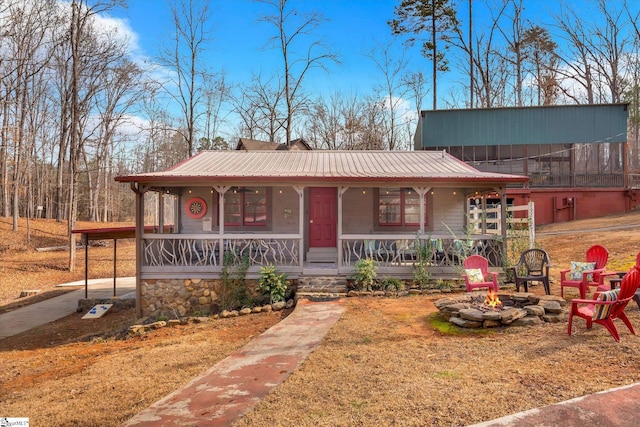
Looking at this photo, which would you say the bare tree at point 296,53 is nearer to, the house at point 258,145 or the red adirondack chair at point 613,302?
the house at point 258,145

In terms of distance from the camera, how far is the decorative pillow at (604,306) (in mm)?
4688

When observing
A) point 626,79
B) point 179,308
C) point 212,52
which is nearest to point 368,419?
point 179,308

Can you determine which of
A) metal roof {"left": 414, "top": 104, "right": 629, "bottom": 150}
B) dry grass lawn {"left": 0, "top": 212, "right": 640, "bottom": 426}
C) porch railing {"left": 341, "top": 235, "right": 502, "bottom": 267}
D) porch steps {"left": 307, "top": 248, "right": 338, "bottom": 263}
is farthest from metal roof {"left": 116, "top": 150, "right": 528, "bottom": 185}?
metal roof {"left": 414, "top": 104, "right": 629, "bottom": 150}

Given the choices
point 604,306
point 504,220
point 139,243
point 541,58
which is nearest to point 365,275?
point 504,220

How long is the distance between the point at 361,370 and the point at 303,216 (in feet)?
20.4

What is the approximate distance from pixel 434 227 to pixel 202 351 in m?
8.11

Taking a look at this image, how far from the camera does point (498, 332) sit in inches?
214

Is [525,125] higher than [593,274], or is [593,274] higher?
[525,125]

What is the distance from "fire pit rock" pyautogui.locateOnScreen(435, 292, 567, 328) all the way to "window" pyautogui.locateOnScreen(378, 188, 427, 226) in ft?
17.3

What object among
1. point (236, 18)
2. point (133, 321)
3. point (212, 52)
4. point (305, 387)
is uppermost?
point (236, 18)

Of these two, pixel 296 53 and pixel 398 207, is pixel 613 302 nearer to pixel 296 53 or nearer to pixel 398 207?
A: pixel 398 207

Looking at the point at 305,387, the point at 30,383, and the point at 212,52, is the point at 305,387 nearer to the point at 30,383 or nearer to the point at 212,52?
the point at 30,383

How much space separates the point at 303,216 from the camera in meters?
10.1

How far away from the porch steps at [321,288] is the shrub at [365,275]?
1.21 ft
